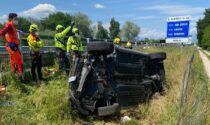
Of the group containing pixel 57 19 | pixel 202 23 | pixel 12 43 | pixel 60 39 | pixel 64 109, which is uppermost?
pixel 57 19

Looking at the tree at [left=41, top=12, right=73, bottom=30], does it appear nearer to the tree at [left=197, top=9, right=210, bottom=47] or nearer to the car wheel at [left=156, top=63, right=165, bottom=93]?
the tree at [left=197, top=9, right=210, bottom=47]

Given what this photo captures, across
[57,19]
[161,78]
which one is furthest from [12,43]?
[57,19]

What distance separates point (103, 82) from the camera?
7.75 metres

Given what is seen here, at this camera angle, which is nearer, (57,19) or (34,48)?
(34,48)

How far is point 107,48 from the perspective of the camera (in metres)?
7.78

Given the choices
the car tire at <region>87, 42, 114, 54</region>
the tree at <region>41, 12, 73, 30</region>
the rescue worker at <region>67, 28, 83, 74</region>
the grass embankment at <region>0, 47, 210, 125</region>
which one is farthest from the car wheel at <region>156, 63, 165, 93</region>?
the tree at <region>41, 12, 73, 30</region>

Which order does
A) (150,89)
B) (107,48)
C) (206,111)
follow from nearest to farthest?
(206,111) < (107,48) < (150,89)

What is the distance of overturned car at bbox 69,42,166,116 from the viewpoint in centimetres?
763

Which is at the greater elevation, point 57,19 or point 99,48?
point 57,19

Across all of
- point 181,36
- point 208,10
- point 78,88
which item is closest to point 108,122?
point 78,88

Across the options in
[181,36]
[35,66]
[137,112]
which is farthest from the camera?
[181,36]

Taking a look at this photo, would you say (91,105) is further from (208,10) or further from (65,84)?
(208,10)

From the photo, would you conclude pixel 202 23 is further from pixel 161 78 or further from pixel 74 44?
pixel 161 78

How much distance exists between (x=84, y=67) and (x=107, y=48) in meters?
0.63
